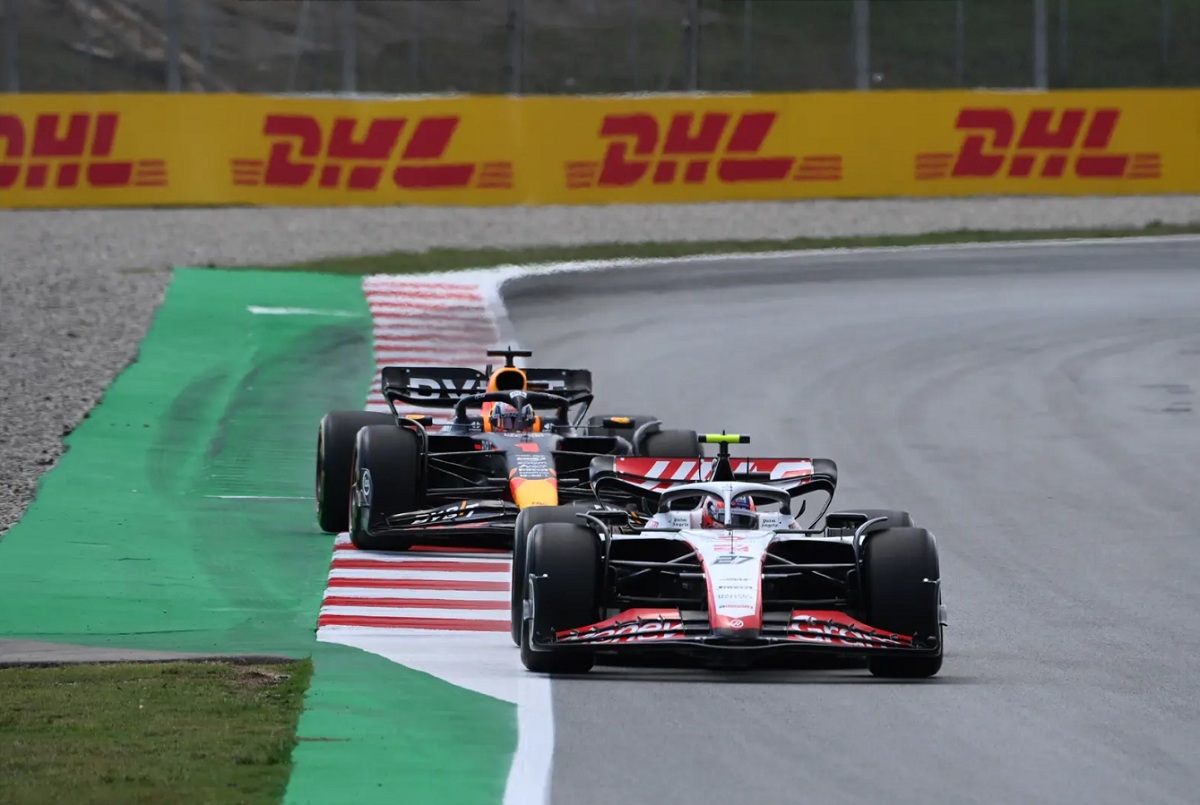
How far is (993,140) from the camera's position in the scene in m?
32.7

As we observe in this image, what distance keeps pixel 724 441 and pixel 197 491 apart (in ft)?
17.8

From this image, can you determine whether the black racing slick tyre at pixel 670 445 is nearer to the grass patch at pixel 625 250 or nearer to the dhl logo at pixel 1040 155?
the grass patch at pixel 625 250

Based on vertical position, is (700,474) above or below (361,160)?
below

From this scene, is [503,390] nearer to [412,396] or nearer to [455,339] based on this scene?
[412,396]

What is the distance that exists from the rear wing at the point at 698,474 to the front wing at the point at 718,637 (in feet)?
5.44

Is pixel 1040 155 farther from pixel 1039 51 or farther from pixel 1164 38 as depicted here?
pixel 1164 38

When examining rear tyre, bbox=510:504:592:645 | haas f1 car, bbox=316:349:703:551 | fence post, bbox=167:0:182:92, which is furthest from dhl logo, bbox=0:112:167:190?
rear tyre, bbox=510:504:592:645

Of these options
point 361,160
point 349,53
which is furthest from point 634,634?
point 349,53

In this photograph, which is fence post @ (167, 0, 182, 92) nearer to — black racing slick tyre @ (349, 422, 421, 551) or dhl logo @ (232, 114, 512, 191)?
dhl logo @ (232, 114, 512, 191)

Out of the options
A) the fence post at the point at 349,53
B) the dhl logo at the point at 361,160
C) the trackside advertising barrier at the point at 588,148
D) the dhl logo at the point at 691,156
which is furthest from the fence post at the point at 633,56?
the dhl logo at the point at 361,160

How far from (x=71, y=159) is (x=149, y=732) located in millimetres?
25169

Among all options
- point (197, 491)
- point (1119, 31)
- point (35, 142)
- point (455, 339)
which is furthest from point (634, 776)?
point (1119, 31)

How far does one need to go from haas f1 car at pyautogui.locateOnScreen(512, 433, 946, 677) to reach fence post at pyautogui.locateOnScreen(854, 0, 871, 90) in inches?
1076

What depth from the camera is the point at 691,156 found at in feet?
107
